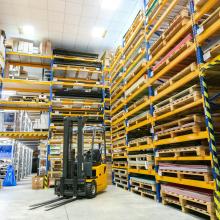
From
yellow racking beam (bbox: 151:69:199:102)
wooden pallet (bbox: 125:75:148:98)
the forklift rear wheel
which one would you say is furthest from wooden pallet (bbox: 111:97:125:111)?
the forklift rear wheel

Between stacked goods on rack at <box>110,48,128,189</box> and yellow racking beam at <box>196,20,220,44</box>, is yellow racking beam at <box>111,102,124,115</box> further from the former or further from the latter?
yellow racking beam at <box>196,20,220,44</box>

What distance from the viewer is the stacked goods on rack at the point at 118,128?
8.88 meters

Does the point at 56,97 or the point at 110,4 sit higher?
the point at 110,4

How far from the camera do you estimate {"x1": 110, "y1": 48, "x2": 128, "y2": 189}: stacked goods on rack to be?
8883 mm

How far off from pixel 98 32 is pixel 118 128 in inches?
212

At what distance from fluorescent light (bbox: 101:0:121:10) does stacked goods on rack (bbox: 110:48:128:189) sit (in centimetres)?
191

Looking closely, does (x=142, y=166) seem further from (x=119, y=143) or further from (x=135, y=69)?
(x=135, y=69)

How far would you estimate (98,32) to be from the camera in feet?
37.6

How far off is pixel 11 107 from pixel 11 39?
3.79 meters

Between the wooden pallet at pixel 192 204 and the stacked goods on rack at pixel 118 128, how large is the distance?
309 centimetres

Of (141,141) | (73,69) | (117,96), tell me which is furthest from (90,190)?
(73,69)

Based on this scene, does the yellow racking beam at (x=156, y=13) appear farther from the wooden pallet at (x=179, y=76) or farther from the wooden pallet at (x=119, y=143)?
the wooden pallet at (x=119, y=143)

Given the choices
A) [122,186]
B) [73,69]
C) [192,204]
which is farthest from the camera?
[73,69]

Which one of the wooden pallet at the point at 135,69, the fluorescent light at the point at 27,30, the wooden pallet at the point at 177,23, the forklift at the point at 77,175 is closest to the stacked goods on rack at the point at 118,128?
the wooden pallet at the point at 135,69
